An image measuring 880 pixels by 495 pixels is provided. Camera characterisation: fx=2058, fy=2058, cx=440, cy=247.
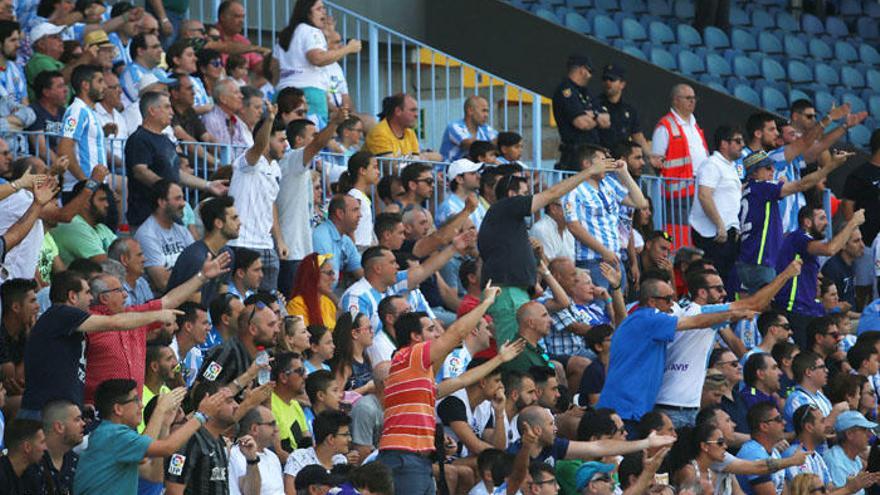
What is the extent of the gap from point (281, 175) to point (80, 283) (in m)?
3.97

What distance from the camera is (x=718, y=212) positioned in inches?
741

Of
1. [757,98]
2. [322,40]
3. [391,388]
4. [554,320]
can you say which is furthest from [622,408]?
[757,98]

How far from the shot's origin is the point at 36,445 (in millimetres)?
10945

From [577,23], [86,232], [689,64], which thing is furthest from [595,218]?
[577,23]

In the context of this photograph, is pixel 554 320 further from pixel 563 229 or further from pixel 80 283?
pixel 80 283

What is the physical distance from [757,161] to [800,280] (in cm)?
136

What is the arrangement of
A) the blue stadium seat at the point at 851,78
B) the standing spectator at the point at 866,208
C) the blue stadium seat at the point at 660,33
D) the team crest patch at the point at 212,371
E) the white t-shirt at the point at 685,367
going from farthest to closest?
the blue stadium seat at the point at 851,78
the blue stadium seat at the point at 660,33
the standing spectator at the point at 866,208
the white t-shirt at the point at 685,367
the team crest patch at the point at 212,371

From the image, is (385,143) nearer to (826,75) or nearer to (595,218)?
(595,218)

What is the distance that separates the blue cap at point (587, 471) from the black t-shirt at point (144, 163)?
13.3 ft

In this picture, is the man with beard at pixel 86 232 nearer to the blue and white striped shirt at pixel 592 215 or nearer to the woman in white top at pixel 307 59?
the woman in white top at pixel 307 59

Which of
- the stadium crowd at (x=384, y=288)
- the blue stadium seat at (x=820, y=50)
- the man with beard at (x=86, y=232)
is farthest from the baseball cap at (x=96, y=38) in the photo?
the blue stadium seat at (x=820, y=50)

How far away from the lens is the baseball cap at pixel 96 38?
1748 cm

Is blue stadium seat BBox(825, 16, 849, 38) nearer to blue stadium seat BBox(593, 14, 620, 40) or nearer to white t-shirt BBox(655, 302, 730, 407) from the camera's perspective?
blue stadium seat BBox(593, 14, 620, 40)

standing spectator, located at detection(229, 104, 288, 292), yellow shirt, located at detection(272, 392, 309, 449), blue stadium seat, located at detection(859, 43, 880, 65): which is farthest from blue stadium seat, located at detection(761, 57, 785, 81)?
yellow shirt, located at detection(272, 392, 309, 449)
